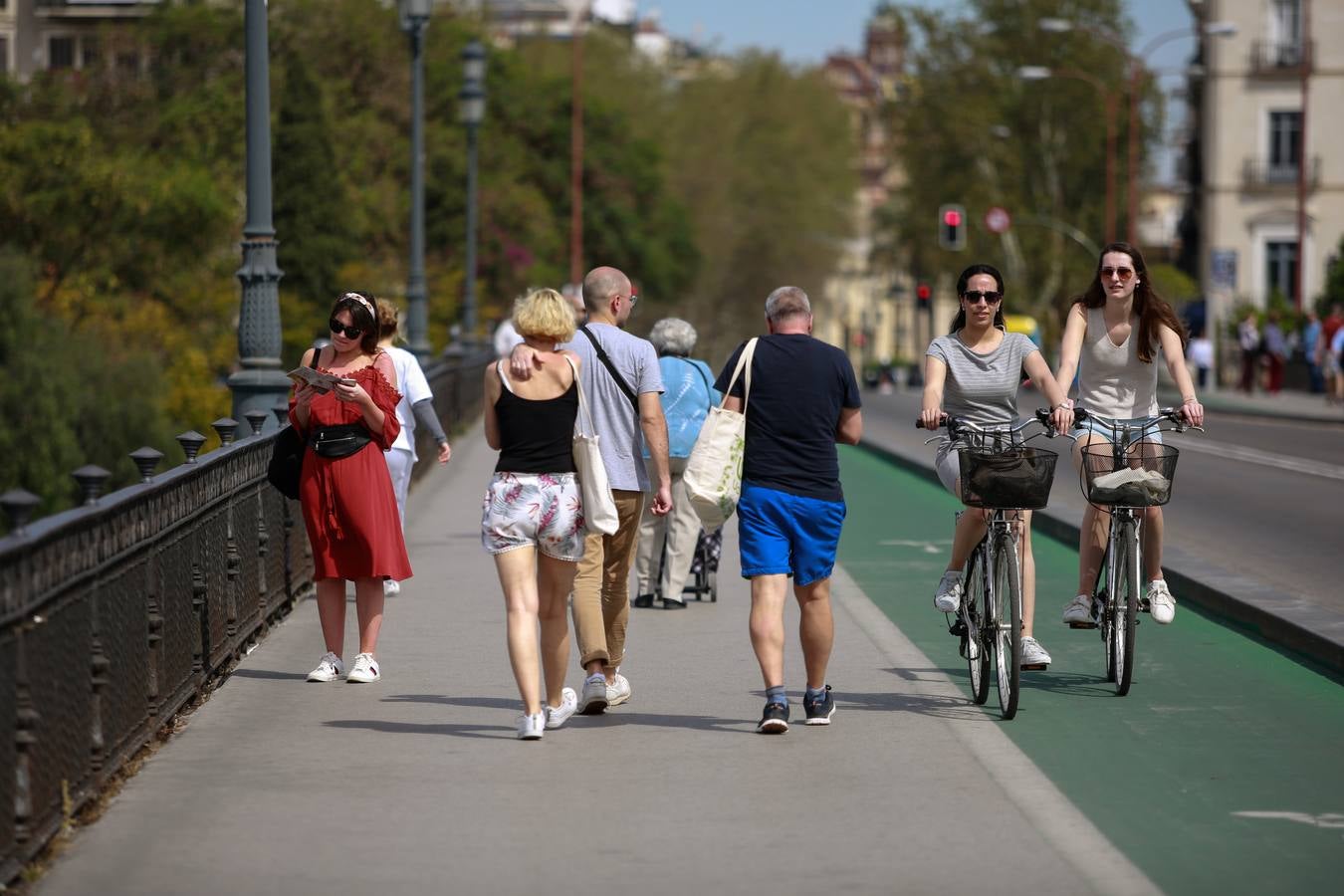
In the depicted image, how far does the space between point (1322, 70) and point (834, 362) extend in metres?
67.1

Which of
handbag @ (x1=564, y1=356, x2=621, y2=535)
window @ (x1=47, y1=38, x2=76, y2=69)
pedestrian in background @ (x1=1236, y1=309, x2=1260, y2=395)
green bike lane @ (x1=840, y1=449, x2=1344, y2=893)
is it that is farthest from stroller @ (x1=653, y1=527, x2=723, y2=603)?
window @ (x1=47, y1=38, x2=76, y2=69)

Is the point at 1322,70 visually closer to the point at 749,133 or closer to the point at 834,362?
the point at 749,133

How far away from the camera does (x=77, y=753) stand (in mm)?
6703

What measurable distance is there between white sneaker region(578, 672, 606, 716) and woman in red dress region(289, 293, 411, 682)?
1.12 m

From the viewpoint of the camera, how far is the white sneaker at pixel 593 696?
8.74 meters


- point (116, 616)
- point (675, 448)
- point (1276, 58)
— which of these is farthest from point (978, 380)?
point (1276, 58)

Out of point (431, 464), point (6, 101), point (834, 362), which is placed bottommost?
point (431, 464)

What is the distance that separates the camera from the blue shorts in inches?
324

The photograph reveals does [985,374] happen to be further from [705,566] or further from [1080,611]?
[705,566]

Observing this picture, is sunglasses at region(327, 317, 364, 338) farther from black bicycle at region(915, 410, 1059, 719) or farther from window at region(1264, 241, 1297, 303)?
window at region(1264, 241, 1297, 303)

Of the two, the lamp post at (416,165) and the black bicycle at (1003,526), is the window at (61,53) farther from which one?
the black bicycle at (1003,526)

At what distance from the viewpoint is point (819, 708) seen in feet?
27.8

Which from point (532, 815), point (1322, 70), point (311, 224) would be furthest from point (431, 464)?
point (1322, 70)

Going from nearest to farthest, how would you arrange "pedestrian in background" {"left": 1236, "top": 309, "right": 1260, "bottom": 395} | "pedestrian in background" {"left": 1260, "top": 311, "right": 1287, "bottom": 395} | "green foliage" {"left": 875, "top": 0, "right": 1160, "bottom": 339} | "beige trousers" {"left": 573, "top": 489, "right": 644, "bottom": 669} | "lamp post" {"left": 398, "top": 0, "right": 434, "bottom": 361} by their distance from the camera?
"beige trousers" {"left": 573, "top": 489, "right": 644, "bottom": 669}
"lamp post" {"left": 398, "top": 0, "right": 434, "bottom": 361}
"pedestrian in background" {"left": 1260, "top": 311, "right": 1287, "bottom": 395}
"pedestrian in background" {"left": 1236, "top": 309, "right": 1260, "bottom": 395}
"green foliage" {"left": 875, "top": 0, "right": 1160, "bottom": 339}
